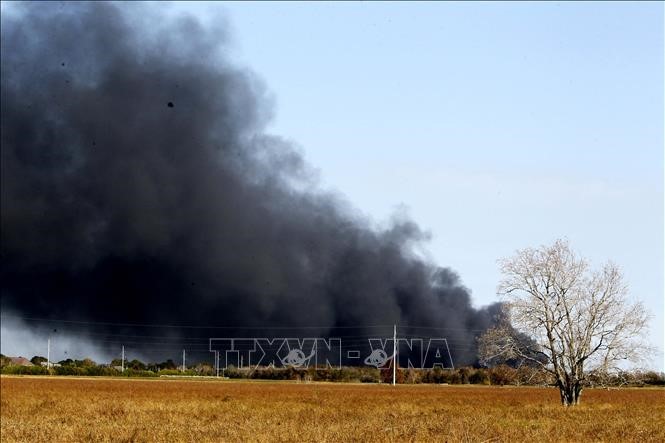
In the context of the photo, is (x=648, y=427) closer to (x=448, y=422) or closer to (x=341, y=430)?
(x=448, y=422)

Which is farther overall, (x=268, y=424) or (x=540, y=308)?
(x=540, y=308)

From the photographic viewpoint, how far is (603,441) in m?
23.8

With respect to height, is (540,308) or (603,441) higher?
(540,308)

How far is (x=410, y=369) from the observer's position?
482 ft

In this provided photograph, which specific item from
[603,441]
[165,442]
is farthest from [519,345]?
[165,442]

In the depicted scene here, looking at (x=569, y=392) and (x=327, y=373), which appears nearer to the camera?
(x=569, y=392)

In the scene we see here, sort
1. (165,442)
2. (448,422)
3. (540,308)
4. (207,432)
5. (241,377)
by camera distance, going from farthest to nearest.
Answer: (241,377)
(540,308)
(448,422)
(207,432)
(165,442)

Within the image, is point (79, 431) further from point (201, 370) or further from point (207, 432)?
point (201, 370)

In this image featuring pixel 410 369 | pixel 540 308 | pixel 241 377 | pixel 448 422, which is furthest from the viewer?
pixel 241 377

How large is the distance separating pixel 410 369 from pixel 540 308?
98.0 m

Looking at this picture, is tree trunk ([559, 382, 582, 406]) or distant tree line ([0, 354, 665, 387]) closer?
tree trunk ([559, 382, 582, 406])

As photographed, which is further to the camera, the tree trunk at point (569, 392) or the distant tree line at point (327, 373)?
the distant tree line at point (327, 373)

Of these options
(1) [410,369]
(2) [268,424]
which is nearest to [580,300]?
(2) [268,424]

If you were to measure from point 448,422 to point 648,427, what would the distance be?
22.3 ft
